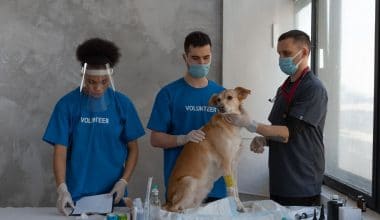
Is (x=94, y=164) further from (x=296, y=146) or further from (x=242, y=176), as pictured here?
(x=242, y=176)

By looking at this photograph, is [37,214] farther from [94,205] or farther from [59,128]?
[59,128]

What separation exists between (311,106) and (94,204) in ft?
3.99

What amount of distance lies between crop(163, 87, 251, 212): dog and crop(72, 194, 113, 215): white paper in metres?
0.30

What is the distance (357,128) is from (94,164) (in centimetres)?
171

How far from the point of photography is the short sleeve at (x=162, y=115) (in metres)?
2.52

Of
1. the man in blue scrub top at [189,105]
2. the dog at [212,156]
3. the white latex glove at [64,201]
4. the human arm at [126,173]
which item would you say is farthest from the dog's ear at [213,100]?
the white latex glove at [64,201]

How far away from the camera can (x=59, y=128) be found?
7.80 ft

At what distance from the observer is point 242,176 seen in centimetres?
380

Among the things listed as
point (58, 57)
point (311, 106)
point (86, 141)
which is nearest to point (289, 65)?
point (311, 106)

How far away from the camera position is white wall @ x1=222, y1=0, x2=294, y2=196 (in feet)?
12.4

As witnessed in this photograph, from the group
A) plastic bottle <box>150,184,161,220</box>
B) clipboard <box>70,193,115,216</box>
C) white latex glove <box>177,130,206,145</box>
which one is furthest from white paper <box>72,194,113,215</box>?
white latex glove <box>177,130,206,145</box>

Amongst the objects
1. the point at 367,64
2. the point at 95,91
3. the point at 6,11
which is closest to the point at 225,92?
the point at 95,91

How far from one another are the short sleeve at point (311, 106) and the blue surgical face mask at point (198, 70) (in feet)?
1.71

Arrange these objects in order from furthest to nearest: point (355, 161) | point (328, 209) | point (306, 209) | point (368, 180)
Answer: point (355, 161) → point (368, 180) → point (306, 209) → point (328, 209)
